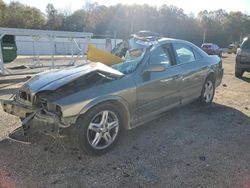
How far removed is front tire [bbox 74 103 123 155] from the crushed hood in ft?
1.84

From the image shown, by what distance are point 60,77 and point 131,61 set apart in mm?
1247

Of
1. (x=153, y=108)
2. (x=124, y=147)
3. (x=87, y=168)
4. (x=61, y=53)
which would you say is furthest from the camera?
(x=61, y=53)

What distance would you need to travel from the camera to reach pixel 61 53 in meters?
36.0

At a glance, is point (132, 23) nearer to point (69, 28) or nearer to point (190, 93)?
point (69, 28)

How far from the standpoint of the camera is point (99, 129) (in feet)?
14.3

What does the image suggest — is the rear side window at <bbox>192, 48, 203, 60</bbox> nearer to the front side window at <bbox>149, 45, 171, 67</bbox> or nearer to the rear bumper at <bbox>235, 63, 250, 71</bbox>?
the front side window at <bbox>149, 45, 171, 67</bbox>

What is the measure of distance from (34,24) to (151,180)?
52.4 meters

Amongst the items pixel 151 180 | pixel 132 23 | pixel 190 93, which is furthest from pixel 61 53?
pixel 151 180

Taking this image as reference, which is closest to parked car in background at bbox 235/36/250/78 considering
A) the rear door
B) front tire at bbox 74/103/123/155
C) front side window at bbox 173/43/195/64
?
front side window at bbox 173/43/195/64

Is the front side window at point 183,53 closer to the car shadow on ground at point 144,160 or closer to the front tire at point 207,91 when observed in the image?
the front tire at point 207,91

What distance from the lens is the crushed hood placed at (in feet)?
14.6

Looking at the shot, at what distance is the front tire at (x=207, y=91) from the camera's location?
6.90m

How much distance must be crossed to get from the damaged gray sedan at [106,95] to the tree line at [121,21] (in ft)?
145

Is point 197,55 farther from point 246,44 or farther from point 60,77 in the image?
point 246,44
